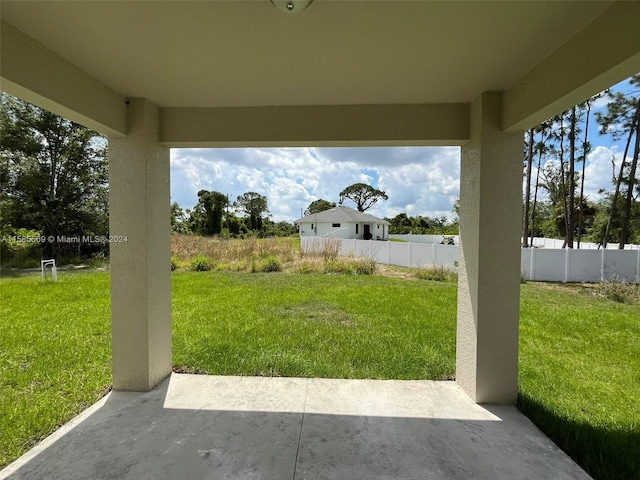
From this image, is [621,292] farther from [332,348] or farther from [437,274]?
[332,348]

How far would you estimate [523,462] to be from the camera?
2316 millimetres

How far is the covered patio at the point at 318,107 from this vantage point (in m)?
1.91

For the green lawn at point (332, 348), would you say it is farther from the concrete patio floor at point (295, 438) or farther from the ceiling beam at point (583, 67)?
the ceiling beam at point (583, 67)

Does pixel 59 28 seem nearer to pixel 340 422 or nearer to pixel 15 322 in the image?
pixel 340 422

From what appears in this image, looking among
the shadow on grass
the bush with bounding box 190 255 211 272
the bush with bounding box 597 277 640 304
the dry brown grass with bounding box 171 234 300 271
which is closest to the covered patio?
the shadow on grass

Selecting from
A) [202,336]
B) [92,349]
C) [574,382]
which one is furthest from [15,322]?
[574,382]

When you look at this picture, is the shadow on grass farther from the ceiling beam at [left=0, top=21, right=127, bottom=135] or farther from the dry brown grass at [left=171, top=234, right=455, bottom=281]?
the dry brown grass at [left=171, top=234, right=455, bottom=281]

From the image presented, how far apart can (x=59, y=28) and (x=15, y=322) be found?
226 inches

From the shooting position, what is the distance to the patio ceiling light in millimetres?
1664

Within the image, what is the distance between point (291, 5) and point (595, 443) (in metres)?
3.82

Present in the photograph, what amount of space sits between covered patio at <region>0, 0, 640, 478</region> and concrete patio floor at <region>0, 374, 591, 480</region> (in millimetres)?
24

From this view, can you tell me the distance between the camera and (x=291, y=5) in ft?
5.55

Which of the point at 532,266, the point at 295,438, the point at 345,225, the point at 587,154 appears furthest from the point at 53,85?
the point at 345,225

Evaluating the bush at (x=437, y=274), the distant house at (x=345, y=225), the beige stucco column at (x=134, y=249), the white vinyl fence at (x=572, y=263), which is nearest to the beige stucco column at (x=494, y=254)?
the beige stucco column at (x=134, y=249)
